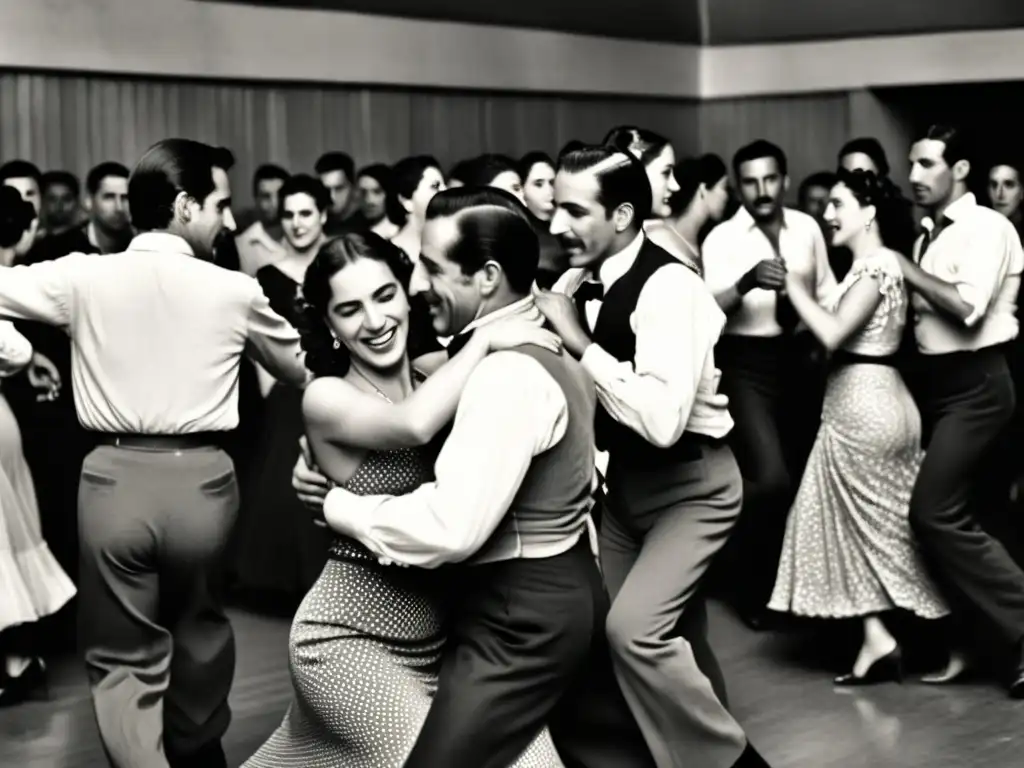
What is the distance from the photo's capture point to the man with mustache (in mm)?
Result: 6039

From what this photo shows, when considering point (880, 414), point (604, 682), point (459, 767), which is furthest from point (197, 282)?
point (880, 414)

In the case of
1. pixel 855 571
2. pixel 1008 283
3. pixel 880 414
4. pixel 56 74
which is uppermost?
pixel 56 74

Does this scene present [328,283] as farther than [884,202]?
No

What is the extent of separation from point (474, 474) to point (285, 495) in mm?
3880

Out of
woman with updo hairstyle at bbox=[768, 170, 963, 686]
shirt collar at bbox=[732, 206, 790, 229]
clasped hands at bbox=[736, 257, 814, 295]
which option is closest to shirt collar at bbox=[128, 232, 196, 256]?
clasped hands at bbox=[736, 257, 814, 295]

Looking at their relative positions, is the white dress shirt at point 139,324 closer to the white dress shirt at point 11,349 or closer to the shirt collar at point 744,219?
the white dress shirt at point 11,349

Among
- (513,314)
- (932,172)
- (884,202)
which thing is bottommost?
(513,314)

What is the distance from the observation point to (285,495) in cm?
658

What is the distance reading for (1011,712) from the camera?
5.05 m

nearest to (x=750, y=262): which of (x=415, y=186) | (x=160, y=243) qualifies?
(x=415, y=186)

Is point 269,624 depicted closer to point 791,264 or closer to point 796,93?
point 791,264

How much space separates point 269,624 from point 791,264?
2.34m

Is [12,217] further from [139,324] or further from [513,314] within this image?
[513,314]

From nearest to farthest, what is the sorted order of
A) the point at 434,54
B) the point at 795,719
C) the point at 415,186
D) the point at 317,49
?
1. the point at 795,719
2. the point at 415,186
3. the point at 317,49
4. the point at 434,54
